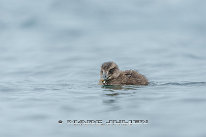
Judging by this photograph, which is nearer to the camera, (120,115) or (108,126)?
(108,126)

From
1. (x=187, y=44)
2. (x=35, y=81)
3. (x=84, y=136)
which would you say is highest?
(x=187, y=44)

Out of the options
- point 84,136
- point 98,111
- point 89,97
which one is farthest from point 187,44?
point 84,136

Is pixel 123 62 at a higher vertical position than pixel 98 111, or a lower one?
higher

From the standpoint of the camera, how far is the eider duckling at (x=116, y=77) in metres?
15.3

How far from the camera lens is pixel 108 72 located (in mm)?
15367

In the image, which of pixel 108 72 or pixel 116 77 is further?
pixel 116 77

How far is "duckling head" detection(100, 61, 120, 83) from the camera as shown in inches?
603

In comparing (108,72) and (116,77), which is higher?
(108,72)

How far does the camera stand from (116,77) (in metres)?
15.6

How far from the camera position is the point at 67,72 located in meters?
19.9

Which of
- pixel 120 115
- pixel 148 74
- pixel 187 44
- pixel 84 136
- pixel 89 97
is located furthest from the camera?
pixel 187 44

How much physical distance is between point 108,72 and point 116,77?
389 millimetres

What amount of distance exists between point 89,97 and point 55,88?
7.54 ft

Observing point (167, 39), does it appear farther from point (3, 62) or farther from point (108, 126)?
point (108, 126)
